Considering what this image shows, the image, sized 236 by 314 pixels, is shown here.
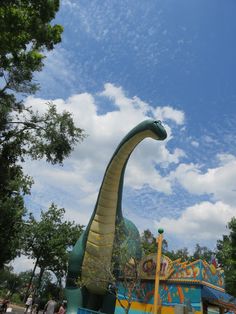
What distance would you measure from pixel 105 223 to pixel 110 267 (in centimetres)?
154

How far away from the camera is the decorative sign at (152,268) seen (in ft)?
47.2

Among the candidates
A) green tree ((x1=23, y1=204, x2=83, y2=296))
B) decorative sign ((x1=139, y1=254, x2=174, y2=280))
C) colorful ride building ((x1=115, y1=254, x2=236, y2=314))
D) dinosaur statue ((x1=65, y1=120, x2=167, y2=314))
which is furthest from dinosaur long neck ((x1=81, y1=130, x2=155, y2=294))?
green tree ((x1=23, y1=204, x2=83, y2=296))

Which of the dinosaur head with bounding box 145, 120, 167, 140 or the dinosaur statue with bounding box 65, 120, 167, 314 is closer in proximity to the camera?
the dinosaur head with bounding box 145, 120, 167, 140

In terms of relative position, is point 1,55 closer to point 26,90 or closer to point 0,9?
point 0,9

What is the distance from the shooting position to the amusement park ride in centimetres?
1302

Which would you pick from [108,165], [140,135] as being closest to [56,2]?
[140,135]

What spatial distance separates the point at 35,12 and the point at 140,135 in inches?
211

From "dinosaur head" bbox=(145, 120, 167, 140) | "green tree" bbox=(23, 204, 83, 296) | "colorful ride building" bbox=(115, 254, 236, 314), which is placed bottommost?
"colorful ride building" bbox=(115, 254, 236, 314)

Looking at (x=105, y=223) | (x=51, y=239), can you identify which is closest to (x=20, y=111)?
(x=105, y=223)

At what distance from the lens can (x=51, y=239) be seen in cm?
2997

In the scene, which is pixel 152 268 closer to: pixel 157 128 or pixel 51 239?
pixel 157 128

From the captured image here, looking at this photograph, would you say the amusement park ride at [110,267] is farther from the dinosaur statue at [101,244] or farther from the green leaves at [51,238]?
the green leaves at [51,238]

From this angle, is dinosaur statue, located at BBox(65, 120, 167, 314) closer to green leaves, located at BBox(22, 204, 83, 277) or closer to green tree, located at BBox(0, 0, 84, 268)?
green tree, located at BBox(0, 0, 84, 268)

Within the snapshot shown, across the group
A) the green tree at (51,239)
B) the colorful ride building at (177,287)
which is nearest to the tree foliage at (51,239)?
the green tree at (51,239)
